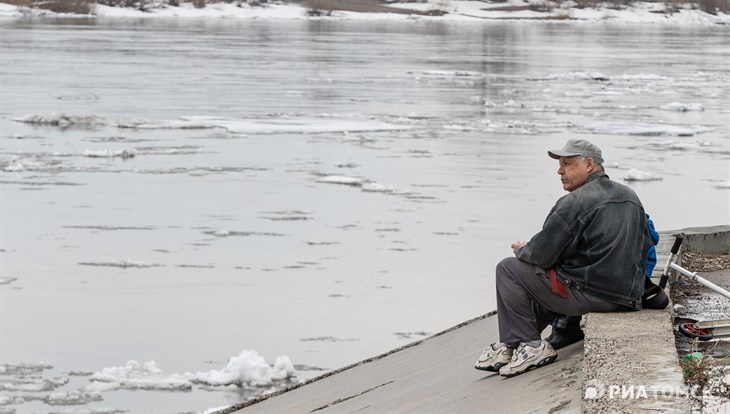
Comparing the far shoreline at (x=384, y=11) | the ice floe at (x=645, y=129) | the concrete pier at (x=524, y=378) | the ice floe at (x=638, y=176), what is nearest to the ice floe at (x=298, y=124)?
the ice floe at (x=645, y=129)

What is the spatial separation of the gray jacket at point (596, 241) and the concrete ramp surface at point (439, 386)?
1.35ft

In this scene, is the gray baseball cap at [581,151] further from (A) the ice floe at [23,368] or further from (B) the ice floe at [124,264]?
(B) the ice floe at [124,264]

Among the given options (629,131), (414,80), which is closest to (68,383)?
(629,131)

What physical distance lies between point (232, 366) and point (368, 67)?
33.4m

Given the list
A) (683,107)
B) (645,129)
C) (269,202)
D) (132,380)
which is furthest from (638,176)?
(683,107)

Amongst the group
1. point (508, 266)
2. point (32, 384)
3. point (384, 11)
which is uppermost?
point (508, 266)

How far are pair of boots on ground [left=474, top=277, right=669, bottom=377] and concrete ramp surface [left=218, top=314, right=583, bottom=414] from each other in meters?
0.05

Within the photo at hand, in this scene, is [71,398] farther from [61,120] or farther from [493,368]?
[61,120]

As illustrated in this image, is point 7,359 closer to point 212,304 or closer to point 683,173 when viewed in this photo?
point 212,304

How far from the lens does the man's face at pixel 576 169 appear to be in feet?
20.0

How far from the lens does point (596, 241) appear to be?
602 cm

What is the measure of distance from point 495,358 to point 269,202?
1022cm

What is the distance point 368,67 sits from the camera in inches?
1661

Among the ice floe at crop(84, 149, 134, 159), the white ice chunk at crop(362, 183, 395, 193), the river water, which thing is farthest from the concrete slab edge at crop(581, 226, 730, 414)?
the ice floe at crop(84, 149, 134, 159)
